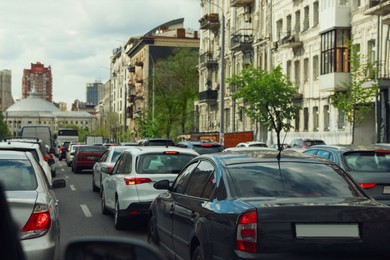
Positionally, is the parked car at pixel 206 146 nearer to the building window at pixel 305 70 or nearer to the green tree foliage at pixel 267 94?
the green tree foliage at pixel 267 94

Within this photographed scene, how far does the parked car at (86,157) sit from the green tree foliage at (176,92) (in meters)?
42.1

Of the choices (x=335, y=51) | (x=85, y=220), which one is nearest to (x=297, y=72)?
(x=335, y=51)

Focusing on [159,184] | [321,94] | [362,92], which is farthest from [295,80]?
[159,184]

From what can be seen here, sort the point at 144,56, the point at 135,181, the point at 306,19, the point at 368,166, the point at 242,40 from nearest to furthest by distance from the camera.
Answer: the point at 368,166
the point at 135,181
the point at 306,19
the point at 242,40
the point at 144,56

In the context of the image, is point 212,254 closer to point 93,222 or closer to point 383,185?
point 383,185

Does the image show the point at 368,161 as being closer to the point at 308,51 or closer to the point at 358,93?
the point at 358,93

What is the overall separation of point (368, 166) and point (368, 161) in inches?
4.9

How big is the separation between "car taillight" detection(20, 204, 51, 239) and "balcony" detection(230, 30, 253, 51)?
5468 cm

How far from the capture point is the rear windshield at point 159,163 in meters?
13.7

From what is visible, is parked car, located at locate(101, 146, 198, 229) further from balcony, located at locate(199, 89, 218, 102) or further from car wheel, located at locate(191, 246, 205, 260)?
balcony, located at locate(199, 89, 218, 102)

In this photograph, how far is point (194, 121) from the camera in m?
81.8

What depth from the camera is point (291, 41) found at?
51906mm

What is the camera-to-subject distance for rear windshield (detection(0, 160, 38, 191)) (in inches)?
337

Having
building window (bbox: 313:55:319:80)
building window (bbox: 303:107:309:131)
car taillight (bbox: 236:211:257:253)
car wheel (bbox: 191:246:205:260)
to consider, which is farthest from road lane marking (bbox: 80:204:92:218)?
building window (bbox: 303:107:309:131)
